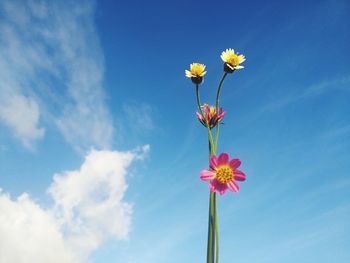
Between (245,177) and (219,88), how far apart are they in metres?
0.65

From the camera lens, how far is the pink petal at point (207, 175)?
2377mm

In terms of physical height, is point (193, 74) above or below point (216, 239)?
above

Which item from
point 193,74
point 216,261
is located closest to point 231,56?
point 193,74

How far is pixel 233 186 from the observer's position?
248 centimetres

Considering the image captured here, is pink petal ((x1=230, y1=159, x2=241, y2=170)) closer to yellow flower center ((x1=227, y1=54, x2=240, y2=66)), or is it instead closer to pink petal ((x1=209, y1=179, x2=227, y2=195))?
pink petal ((x1=209, y1=179, x2=227, y2=195))

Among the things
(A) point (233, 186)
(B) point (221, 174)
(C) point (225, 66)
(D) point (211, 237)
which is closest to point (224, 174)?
(B) point (221, 174)

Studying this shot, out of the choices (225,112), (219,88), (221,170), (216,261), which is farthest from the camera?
(225,112)

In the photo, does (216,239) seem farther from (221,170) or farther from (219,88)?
(219,88)

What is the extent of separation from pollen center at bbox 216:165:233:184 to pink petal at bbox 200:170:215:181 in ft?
0.10

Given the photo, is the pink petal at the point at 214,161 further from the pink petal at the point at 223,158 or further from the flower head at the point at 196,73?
the flower head at the point at 196,73

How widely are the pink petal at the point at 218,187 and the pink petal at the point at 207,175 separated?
3cm

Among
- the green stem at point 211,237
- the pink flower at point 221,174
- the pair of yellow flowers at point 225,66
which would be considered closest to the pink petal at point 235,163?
the pink flower at point 221,174

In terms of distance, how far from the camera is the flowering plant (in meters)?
2.15

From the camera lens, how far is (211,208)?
2.22 metres
